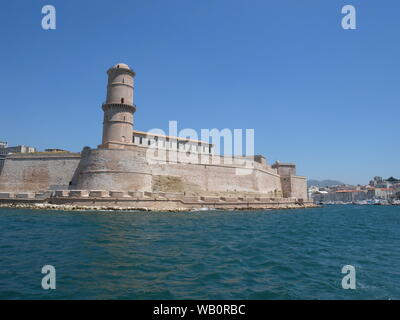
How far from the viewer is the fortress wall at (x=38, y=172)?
2817 cm

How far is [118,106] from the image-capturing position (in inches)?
1109

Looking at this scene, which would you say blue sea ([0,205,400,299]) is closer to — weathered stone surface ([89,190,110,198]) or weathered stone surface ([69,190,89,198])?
weathered stone surface ([89,190,110,198])

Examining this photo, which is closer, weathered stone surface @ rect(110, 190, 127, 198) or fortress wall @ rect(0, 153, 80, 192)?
weathered stone surface @ rect(110, 190, 127, 198)

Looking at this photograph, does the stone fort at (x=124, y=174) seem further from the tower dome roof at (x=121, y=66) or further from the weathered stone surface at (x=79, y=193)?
the tower dome roof at (x=121, y=66)

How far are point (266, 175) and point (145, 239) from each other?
1263 inches

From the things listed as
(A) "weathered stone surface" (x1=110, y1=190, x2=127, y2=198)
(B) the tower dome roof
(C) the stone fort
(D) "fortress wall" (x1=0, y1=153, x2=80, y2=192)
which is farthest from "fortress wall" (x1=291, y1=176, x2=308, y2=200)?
(D) "fortress wall" (x1=0, y1=153, x2=80, y2=192)

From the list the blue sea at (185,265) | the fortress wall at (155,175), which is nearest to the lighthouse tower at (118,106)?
the fortress wall at (155,175)

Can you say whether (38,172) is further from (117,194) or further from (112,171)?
(117,194)

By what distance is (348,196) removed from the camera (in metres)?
95.6

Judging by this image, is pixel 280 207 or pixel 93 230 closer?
pixel 93 230

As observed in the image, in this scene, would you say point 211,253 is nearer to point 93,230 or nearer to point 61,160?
point 93,230

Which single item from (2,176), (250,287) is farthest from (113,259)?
(2,176)

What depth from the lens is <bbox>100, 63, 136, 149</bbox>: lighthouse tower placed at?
28141 millimetres
